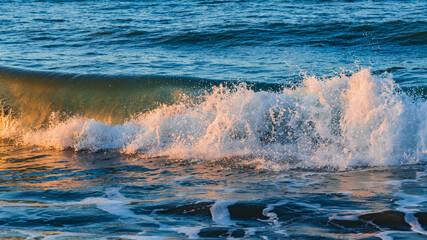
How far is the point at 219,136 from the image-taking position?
22.7ft

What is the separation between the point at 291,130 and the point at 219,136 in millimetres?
956

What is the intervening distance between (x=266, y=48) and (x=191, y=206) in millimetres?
8902

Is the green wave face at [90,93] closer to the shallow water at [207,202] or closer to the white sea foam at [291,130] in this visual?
the white sea foam at [291,130]

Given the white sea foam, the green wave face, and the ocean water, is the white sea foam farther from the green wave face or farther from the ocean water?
the green wave face

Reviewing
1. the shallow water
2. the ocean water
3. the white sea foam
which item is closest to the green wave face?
the ocean water

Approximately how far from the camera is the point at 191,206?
4477mm

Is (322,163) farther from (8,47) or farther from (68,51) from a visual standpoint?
(8,47)

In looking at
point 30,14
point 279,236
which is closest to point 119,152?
point 279,236

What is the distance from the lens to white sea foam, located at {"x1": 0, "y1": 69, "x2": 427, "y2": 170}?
6.27m

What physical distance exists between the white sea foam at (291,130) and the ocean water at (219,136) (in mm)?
19

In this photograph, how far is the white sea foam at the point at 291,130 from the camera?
6270 millimetres

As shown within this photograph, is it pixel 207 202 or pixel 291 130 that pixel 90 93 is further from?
pixel 207 202

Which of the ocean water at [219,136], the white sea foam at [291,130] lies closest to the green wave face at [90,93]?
the ocean water at [219,136]

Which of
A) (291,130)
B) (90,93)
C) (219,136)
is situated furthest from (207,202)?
(90,93)
